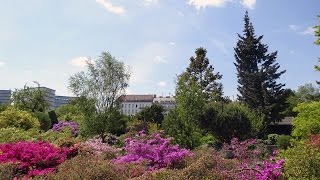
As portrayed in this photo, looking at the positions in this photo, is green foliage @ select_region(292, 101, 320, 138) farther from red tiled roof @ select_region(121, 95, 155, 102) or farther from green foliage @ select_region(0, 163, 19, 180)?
red tiled roof @ select_region(121, 95, 155, 102)

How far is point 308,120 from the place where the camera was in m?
15.7

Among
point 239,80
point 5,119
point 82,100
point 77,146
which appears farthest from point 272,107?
point 77,146

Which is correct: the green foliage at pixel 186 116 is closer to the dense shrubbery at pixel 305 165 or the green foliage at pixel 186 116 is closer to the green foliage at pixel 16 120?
the green foliage at pixel 16 120

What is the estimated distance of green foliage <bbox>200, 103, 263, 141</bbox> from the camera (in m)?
26.5

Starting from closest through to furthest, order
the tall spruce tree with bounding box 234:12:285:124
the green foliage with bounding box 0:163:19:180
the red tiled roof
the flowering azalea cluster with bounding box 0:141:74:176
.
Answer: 1. the green foliage with bounding box 0:163:19:180
2. the flowering azalea cluster with bounding box 0:141:74:176
3. the tall spruce tree with bounding box 234:12:285:124
4. the red tiled roof

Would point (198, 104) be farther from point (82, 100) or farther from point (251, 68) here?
point (251, 68)

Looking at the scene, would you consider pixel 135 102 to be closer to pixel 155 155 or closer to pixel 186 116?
pixel 186 116

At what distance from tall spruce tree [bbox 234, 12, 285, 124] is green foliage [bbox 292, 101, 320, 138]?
96.1 feet

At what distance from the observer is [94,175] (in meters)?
7.95

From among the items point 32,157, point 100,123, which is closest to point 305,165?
point 32,157

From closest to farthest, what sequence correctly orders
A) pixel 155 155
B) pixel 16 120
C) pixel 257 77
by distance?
pixel 155 155
pixel 16 120
pixel 257 77

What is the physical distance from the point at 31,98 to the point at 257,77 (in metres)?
27.6

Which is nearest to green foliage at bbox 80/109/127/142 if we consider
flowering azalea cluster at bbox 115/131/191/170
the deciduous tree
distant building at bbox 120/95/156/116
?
the deciduous tree

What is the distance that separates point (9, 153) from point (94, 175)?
605cm
